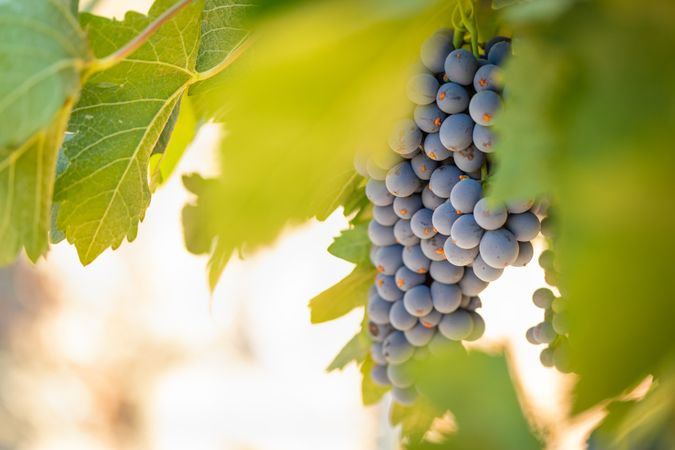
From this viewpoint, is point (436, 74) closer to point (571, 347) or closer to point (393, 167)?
point (393, 167)

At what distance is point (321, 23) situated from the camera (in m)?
0.17

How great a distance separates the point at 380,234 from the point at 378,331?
65 mm

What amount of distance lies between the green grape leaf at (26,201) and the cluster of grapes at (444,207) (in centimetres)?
13

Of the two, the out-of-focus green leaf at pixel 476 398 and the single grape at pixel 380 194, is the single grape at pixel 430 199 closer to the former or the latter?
the single grape at pixel 380 194

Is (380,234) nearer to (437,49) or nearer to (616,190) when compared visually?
(437,49)

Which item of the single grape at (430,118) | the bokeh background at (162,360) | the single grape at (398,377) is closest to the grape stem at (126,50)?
the single grape at (430,118)

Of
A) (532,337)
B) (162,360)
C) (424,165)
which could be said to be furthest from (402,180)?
(162,360)

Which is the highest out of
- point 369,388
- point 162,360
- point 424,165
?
point 424,165

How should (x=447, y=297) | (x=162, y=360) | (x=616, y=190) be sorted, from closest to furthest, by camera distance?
(x=616, y=190)
(x=447, y=297)
(x=162, y=360)

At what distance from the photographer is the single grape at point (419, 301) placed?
1.22 feet

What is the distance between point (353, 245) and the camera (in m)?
0.41

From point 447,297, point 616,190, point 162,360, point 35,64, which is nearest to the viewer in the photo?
point 616,190

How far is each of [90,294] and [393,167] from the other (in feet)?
6.90

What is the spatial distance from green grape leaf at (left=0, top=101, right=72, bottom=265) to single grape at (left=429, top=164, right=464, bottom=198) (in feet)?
0.49
